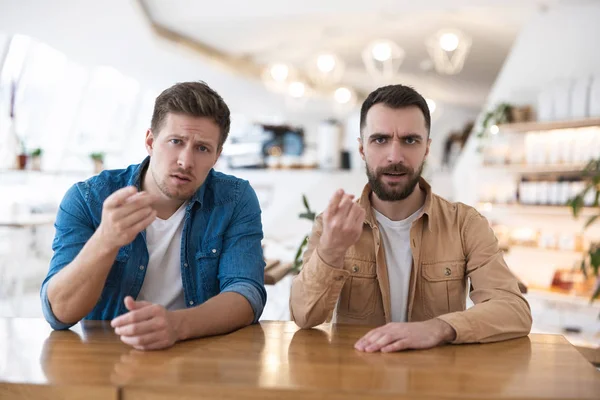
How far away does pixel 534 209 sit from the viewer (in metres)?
5.23

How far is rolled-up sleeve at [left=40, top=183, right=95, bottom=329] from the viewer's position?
1.60 metres

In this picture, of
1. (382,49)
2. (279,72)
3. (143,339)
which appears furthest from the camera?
(279,72)

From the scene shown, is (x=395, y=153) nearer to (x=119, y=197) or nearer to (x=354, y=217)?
(x=354, y=217)

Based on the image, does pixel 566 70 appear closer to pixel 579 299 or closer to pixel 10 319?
pixel 579 299

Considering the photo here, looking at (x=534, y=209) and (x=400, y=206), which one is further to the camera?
(x=534, y=209)

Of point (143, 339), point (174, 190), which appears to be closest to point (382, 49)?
point (174, 190)

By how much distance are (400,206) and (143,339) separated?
0.95m

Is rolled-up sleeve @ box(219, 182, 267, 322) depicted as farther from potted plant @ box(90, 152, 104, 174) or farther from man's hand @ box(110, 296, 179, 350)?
potted plant @ box(90, 152, 104, 174)

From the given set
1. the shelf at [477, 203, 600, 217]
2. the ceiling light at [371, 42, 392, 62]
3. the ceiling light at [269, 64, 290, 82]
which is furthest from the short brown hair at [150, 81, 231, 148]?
the ceiling light at [269, 64, 290, 82]

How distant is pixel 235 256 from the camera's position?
1726mm

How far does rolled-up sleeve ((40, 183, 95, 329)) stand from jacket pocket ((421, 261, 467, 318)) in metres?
1.04

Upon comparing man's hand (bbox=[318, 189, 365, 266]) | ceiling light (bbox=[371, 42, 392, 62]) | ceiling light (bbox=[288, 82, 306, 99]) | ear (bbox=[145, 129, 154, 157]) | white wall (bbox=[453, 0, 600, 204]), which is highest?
ceiling light (bbox=[371, 42, 392, 62])

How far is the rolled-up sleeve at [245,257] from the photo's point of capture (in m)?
1.65

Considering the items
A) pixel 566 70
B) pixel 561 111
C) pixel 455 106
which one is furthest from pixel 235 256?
pixel 455 106
